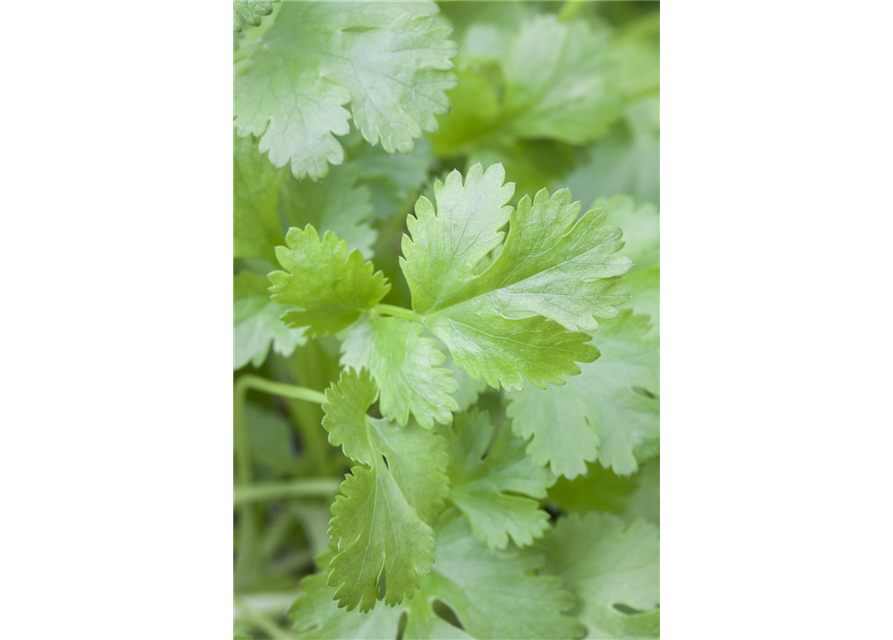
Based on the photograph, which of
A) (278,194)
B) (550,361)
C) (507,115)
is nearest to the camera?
(550,361)

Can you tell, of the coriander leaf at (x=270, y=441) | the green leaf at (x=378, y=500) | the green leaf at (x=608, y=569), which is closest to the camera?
the green leaf at (x=378, y=500)

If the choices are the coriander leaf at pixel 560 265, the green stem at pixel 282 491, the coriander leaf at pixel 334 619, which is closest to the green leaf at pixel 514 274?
the coriander leaf at pixel 560 265

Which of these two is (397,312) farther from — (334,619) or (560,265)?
(334,619)

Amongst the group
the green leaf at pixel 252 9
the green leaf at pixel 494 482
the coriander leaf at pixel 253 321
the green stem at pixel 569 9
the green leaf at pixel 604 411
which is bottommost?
the green leaf at pixel 494 482

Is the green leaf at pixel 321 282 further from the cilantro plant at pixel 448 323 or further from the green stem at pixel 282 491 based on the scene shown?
the green stem at pixel 282 491

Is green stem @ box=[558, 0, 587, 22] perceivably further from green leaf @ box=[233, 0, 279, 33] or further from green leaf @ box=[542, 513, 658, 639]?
green leaf @ box=[542, 513, 658, 639]

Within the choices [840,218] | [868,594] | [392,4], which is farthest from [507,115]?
[868,594]

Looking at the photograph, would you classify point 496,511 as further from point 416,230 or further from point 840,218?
point 840,218
